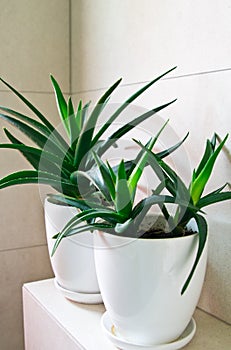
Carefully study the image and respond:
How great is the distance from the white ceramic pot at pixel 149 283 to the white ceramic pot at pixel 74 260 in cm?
15

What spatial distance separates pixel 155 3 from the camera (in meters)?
0.80

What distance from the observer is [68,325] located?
0.69 metres

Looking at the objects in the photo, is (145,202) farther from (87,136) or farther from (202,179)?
(87,136)

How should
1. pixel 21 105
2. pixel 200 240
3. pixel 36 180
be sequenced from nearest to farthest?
pixel 200 240, pixel 36 180, pixel 21 105

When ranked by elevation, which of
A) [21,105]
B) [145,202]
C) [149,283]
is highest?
[21,105]

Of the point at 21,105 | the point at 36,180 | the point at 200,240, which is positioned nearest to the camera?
the point at 200,240

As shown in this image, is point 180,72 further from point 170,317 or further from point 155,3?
point 170,317

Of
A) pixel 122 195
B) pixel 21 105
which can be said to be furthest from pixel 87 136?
pixel 21 105

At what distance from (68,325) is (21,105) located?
2.01 ft

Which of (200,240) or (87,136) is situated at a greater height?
(87,136)

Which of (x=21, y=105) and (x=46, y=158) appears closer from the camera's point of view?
(x=46, y=158)

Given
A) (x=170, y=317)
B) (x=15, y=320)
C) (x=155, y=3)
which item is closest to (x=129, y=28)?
(x=155, y=3)

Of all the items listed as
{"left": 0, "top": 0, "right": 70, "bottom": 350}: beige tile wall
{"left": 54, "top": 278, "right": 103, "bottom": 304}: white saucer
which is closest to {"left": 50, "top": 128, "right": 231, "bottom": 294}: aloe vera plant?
{"left": 54, "top": 278, "right": 103, "bottom": 304}: white saucer

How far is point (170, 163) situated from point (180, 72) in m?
0.17
